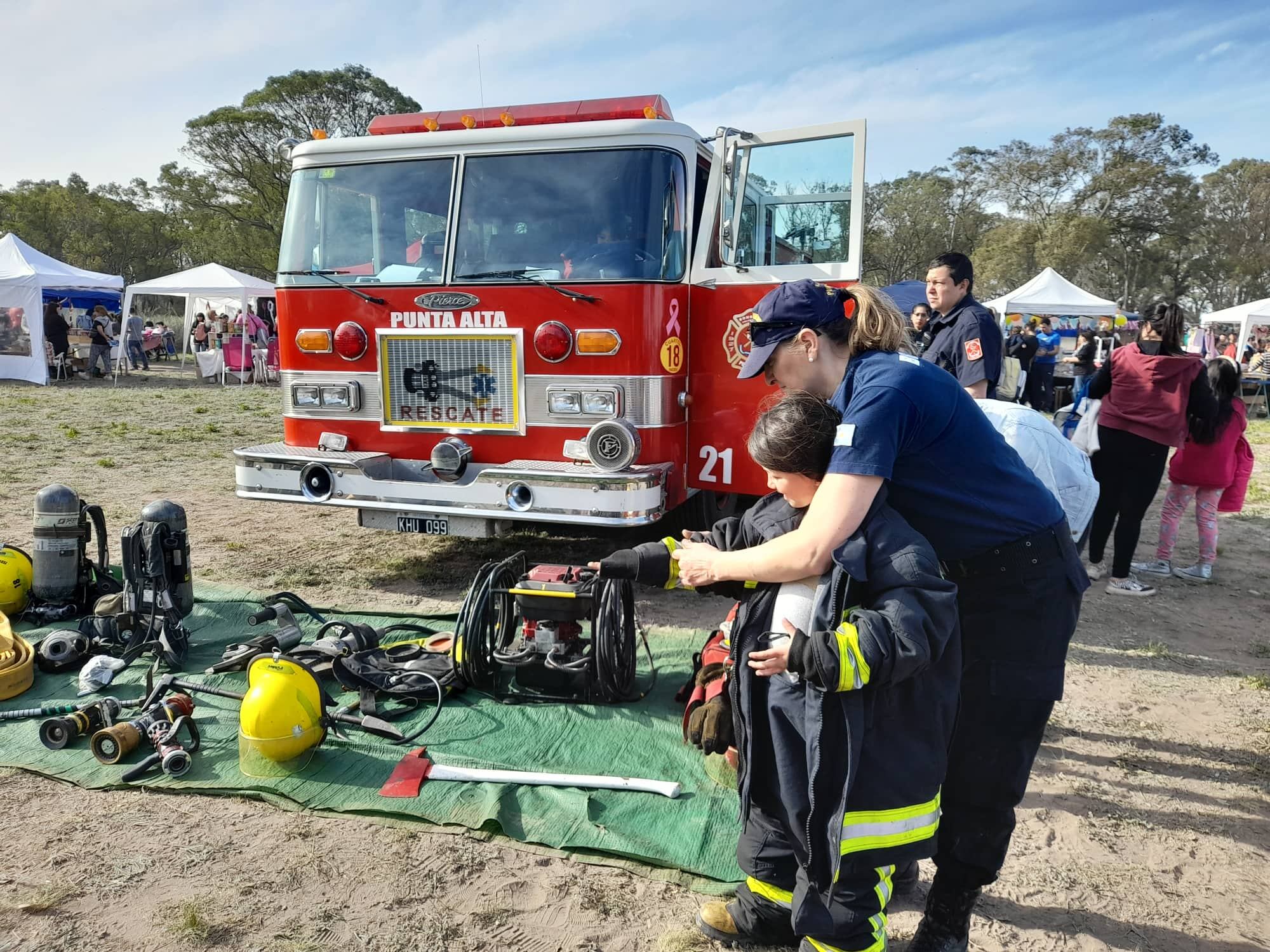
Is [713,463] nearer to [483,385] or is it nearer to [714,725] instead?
[483,385]

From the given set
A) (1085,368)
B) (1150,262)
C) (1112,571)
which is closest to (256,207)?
(1085,368)

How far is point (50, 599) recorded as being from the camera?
4.71m

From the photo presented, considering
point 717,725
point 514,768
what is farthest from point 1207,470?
point 514,768

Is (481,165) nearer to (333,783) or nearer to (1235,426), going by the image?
(333,783)

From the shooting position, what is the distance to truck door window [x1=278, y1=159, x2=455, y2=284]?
527 centimetres

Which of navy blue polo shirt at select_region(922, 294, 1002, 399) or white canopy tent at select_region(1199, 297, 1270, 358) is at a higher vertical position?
white canopy tent at select_region(1199, 297, 1270, 358)

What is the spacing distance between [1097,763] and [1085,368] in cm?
907

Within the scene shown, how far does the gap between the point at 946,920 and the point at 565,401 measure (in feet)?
11.3

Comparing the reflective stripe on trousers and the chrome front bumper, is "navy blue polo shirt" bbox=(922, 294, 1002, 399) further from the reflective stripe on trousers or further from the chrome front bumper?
the reflective stripe on trousers

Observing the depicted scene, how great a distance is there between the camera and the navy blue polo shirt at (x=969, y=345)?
4.05 meters

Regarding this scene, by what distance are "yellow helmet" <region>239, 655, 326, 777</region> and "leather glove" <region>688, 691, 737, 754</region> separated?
1.57 metres

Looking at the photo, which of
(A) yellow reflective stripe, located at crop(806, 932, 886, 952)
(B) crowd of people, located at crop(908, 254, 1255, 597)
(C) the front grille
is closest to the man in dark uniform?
(B) crowd of people, located at crop(908, 254, 1255, 597)

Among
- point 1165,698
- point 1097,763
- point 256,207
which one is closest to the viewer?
point 1097,763

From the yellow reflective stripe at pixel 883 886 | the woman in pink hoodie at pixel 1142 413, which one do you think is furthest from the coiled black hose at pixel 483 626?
the woman in pink hoodie at pixel 1142 413
